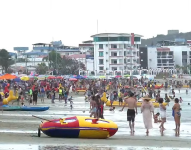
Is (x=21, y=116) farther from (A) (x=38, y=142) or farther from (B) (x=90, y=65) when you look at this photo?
(B) (x=90, y=65)

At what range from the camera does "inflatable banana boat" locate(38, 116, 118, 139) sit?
53.2ft

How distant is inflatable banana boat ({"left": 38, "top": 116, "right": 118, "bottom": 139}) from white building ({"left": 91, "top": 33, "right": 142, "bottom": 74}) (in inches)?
4278

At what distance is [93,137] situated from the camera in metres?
16.5

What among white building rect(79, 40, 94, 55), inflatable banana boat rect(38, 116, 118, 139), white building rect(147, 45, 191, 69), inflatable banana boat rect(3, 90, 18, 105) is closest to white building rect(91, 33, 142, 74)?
white building rect(147, 45, 191, 69)

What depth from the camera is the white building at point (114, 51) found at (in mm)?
126562

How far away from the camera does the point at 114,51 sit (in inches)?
5002

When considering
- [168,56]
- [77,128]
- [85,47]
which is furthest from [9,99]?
[85,47]

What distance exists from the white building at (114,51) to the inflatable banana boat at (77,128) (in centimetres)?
10867

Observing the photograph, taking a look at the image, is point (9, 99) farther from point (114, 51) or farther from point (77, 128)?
point (114, 51)

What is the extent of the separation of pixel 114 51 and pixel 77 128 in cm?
11118

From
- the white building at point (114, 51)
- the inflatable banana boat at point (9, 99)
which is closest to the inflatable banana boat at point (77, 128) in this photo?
the inflatable banana boat at point (9, 99)

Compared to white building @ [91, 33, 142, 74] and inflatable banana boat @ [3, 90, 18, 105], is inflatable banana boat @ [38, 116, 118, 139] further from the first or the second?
white building @ [91, 33, 142, 74]

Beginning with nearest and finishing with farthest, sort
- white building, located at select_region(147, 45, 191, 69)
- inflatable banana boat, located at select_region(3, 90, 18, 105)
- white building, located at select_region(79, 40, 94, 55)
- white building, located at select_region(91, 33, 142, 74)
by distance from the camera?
1. inflatable banana boat, located at select_region(3, 90, 18, 105)
2. white building, located at select_region(91, 33, 142, 74)
3. white building, located at select_region(147, 45, 191, 69)
4. white building, located at select_region(79, 40, 94, 55)

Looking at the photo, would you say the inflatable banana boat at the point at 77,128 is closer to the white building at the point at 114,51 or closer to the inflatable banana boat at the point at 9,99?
the inflatable banana boat at the point at 9,99
